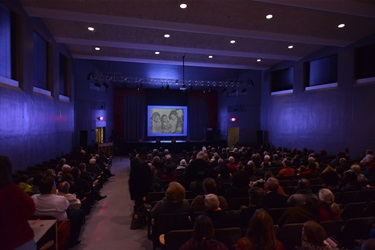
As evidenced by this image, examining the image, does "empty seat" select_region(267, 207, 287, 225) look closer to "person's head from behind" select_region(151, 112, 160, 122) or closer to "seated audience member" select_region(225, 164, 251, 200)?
"seated audience member" select_region(225, 164, 251, 200)

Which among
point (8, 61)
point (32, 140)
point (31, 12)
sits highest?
point (31, 12)

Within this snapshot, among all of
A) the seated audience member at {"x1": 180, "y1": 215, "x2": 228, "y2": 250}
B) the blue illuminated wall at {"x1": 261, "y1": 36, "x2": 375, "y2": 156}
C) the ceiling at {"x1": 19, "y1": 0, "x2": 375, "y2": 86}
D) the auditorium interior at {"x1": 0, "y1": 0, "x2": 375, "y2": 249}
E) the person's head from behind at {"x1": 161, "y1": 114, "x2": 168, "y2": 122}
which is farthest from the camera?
the person's head from behind at {"x1": 161, "y1": 114, "x2": 168, "y2": 122}

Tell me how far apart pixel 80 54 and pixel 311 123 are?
40.6ft

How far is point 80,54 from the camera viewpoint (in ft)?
44.5

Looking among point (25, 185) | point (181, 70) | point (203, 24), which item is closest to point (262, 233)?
point (25, 185)

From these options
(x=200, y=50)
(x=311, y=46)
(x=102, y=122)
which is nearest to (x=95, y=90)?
(x=102, y=122)

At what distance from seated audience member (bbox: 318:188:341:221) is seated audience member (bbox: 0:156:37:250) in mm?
3335

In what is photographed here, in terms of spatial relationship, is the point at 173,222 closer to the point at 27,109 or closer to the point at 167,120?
the point at 27,109

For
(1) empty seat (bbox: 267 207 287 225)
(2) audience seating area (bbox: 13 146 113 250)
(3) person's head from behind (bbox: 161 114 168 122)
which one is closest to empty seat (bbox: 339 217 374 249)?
(1) empty seat (bbox: 267 207 287 225)

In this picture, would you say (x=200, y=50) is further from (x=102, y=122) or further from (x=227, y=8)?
(x=102, y=122)

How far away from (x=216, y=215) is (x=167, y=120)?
18016mm

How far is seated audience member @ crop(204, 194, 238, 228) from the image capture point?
3113 mm

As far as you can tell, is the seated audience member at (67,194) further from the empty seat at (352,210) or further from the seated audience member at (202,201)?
the empty seat at (352,210)

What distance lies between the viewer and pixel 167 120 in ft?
68.9
